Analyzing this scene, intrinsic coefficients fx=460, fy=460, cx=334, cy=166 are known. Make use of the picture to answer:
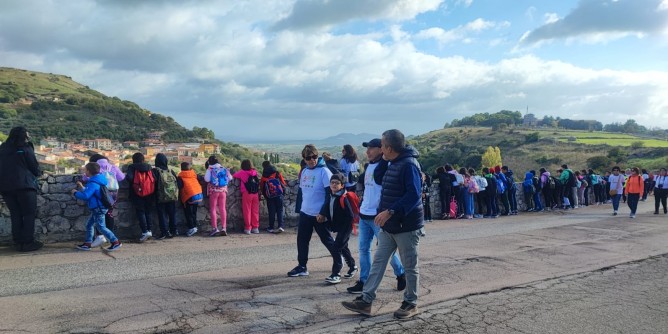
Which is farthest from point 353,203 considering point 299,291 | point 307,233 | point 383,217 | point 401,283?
point 383,217

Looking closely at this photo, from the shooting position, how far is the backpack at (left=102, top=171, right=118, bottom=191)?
26.3ft

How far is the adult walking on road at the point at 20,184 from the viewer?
23.7ft

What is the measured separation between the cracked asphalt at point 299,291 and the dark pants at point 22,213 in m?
0.31

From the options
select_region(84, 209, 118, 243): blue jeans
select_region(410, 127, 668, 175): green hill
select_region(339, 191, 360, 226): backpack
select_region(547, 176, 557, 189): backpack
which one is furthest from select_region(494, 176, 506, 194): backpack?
select_region(410, 127, 668, 175): green hill

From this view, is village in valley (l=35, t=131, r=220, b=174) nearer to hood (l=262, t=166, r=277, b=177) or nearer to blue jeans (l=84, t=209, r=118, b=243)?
hood (l=262, t=166, r=277, b=177)

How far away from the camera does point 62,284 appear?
18.8ft

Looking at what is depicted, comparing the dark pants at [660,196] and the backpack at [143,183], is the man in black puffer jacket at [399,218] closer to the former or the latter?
the backpack at [143,183]

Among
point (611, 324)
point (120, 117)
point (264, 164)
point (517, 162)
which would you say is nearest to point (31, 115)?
point (120, 117)

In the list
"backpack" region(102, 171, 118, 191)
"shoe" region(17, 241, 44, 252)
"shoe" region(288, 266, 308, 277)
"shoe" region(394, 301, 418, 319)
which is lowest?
"shoe" region(394, 301, 418, 319)

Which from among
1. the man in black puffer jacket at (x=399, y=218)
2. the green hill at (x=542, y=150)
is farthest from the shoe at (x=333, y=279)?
the green hill at (x=542, y=150)

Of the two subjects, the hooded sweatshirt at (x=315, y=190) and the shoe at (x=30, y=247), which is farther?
the shoe at (x=30, y=247)

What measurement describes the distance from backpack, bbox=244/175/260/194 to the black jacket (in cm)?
392

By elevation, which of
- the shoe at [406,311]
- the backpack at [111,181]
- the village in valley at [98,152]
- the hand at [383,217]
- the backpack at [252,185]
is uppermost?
the village in valley at [98,152]

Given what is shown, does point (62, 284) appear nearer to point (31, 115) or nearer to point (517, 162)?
point (31, 115)
